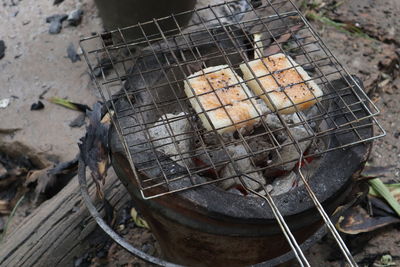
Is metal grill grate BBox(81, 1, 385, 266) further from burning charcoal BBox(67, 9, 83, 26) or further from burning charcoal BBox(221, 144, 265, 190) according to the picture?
burning charcoal BBox(67, 9, 83, 26)

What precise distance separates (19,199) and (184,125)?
5.50ft

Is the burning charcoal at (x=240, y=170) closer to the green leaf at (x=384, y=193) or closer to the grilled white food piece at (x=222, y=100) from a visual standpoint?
the grilled white food piece at (x=222, y=100)

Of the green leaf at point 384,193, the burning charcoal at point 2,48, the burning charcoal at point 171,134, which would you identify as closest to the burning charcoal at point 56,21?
Answer: the burning charcoal at point 2,48

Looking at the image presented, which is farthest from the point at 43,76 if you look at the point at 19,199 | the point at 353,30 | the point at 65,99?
the point at 353,30

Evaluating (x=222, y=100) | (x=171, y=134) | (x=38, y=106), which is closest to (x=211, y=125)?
(x=222, y=100)

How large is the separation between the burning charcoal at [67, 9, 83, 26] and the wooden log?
2155 mm

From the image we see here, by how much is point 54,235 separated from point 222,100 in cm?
129

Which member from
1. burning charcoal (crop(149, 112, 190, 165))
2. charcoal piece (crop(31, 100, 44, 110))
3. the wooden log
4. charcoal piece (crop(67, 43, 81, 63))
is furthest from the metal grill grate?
charcoal piece (crop(67, 43, 81, 63))

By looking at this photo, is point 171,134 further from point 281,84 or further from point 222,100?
point 281,84

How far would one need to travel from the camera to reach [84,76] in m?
4.03

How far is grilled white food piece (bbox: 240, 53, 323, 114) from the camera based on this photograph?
211 cm

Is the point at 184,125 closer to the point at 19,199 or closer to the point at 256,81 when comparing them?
the point at 256,81

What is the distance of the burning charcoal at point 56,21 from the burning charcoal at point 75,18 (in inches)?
2.5

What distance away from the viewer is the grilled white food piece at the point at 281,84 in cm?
211
